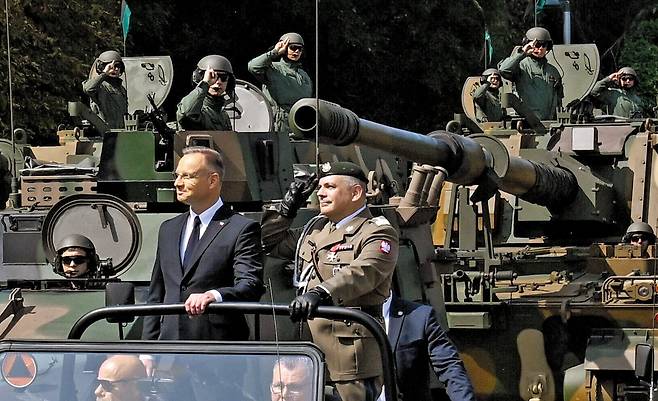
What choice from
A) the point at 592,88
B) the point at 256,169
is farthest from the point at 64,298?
the point at 592,88

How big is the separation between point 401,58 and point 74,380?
23712 millimetres

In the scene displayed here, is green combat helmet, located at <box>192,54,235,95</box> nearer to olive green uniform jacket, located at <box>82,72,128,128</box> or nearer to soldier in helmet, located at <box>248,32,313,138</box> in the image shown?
soldier in helmet, located at <box>248,32,313,138</box>

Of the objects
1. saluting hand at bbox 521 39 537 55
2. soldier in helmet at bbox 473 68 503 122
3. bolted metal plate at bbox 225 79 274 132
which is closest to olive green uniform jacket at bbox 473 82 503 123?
soldier in helmet at bbox 473 68 503 122

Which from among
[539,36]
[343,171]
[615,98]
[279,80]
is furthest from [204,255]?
[615,98]

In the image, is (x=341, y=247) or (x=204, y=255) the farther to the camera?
(x=341, y=247)

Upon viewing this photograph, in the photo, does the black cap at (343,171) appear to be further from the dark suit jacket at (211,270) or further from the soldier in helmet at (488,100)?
the soldier in helmet at (488,100)

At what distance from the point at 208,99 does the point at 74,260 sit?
2.16m

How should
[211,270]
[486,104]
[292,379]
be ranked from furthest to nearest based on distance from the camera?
[486,104] < [211,270] < [292,379]

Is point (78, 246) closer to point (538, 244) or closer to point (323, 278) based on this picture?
point (323, 278)

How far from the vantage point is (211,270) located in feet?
21.4

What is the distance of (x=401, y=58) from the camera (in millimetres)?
28797

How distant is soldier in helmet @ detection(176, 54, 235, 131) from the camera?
10.9m

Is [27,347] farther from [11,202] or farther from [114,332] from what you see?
[11,202]

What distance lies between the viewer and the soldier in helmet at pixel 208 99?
10898 mm
